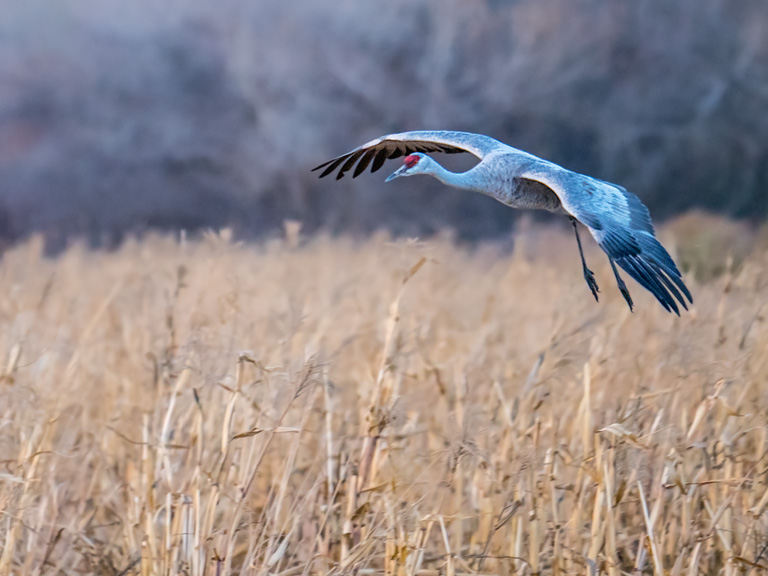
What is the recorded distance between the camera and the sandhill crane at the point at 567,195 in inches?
55.6

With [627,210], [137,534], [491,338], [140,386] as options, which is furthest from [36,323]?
[627,210]

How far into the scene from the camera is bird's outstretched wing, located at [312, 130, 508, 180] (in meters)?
1.78

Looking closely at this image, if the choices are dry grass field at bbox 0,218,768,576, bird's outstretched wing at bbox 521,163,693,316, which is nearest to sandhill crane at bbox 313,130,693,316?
bird's outstretched wing at bbox 521,163,693,316

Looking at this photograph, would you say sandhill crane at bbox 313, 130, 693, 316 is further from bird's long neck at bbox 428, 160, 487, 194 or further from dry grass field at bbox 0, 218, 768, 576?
dry grass field at bbox 0, 218, 768, 576

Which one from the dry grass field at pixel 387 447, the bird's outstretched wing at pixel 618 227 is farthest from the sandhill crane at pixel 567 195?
the dry grass field at pixel 387 447

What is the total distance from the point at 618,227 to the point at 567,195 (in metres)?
0.12

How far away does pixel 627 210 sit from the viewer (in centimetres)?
166

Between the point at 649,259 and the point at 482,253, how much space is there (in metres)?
4.12

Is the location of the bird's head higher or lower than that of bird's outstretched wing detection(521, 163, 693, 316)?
higher

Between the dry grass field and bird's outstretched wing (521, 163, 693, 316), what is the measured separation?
262 mm

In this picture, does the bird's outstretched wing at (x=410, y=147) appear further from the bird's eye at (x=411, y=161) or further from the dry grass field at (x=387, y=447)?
the dry grass field at (x=387, y=447)

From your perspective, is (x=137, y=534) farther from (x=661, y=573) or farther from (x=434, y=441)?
(x=661, y=573)

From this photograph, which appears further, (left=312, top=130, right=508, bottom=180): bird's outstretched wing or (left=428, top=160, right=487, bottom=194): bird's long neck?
(left=312, top=130, right=508, bottom=180): bird's outstretched wing

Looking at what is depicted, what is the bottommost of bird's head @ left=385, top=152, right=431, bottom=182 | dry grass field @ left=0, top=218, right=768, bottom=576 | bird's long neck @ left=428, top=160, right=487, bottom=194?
dry grass field @ left=0, top=218, right=768, bottom=576
